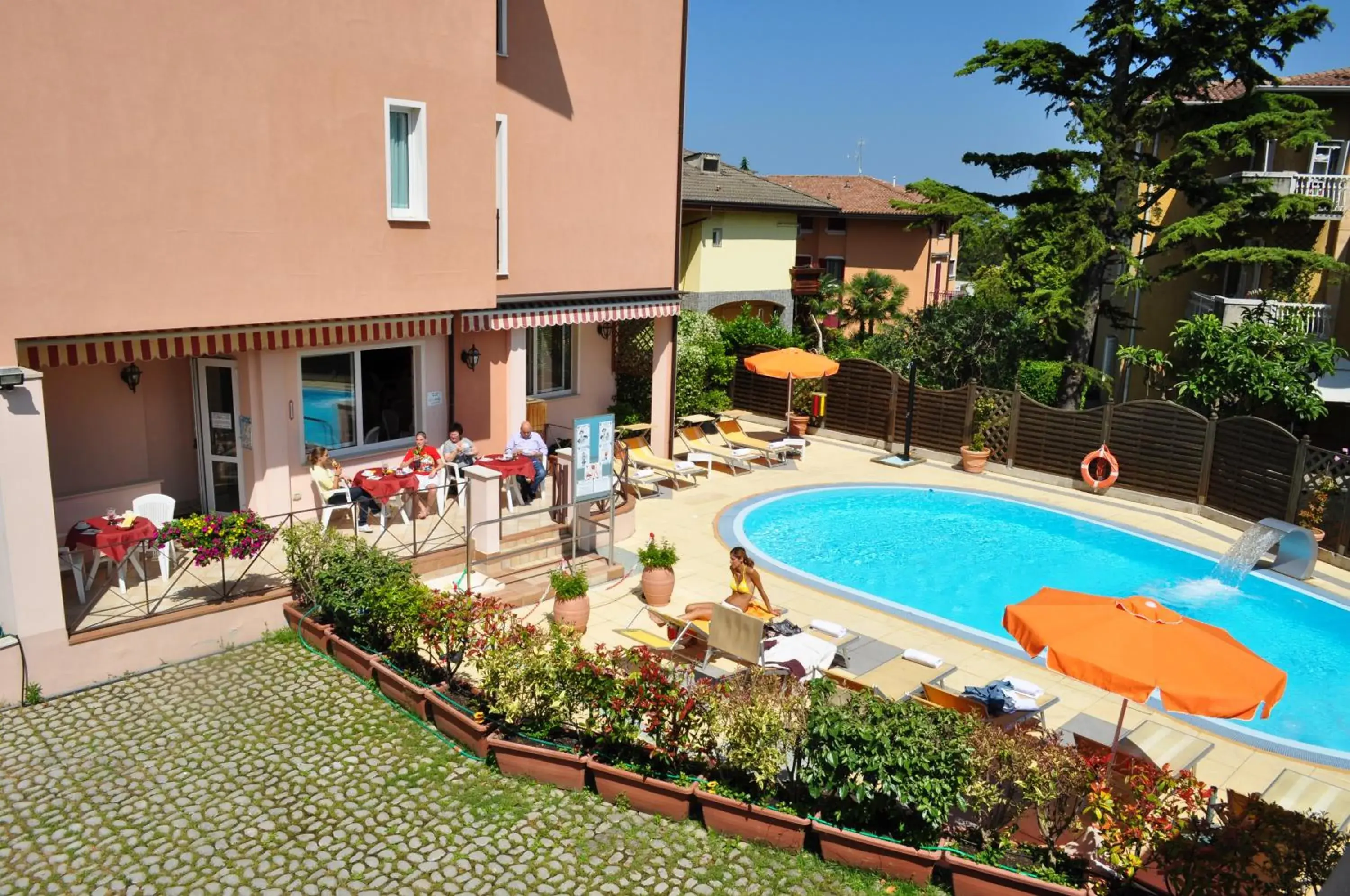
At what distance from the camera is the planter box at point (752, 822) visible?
401 inches

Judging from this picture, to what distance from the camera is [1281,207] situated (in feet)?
94.8

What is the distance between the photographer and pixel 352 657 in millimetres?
14211

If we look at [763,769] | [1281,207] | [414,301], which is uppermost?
[1281,207]

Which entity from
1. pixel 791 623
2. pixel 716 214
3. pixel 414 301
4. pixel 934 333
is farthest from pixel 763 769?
pixel 716 214

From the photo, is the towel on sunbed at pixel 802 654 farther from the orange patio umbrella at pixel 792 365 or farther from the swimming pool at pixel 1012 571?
the orange patio umbrella at pixel 792 365

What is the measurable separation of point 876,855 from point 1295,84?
110ft

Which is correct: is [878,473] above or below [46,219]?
below

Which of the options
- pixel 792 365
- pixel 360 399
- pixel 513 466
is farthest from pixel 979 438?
pixel 360 399

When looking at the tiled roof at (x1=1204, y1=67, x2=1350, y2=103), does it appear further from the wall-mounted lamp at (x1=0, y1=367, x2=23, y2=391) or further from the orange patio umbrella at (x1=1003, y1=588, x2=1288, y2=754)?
the wall-mounted lamp at (x1=0, y1=367, x2=23, y2=391)

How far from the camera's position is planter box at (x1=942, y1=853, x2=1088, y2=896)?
908 cm

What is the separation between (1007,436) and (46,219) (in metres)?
Answer: 24.8

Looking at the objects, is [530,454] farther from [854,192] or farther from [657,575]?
[854,192]

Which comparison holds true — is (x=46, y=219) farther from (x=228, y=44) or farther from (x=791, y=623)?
(x=791, y=623)

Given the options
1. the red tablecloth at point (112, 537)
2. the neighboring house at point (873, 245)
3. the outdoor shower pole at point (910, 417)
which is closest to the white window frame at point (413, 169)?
the red tablecloth at point (112, 537)
